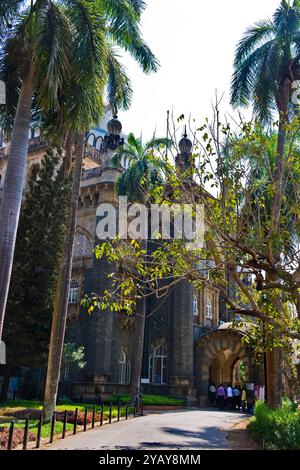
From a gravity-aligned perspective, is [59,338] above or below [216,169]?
below

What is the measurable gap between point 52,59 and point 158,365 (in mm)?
25857

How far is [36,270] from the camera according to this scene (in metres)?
25.5

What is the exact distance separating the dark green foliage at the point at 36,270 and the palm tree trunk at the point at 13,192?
35.2ft

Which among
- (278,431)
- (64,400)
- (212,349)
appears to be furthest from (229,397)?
(278,431)

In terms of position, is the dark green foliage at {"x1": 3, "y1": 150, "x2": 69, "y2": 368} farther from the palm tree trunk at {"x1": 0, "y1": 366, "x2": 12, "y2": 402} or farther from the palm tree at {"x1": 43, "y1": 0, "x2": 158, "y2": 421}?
the palm tree at {"x1": 43, "y1": 0, "x2": 158, "y2": 421}

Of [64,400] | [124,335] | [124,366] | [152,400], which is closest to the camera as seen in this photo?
[64,400]

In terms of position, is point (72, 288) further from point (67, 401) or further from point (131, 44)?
point (131, 44)

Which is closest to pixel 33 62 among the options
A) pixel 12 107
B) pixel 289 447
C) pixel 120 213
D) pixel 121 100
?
pixel 12 107

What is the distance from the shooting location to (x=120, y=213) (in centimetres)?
3062

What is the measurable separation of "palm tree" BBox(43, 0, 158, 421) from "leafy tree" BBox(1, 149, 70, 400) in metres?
6.54

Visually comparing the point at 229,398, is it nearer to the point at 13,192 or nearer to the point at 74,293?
the point at 74,293

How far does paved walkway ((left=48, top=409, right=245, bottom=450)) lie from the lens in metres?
12.7

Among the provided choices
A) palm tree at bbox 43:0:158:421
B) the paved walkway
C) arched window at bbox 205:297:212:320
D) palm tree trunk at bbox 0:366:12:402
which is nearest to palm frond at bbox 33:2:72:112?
palm tree at bbox 43:0:158:421
